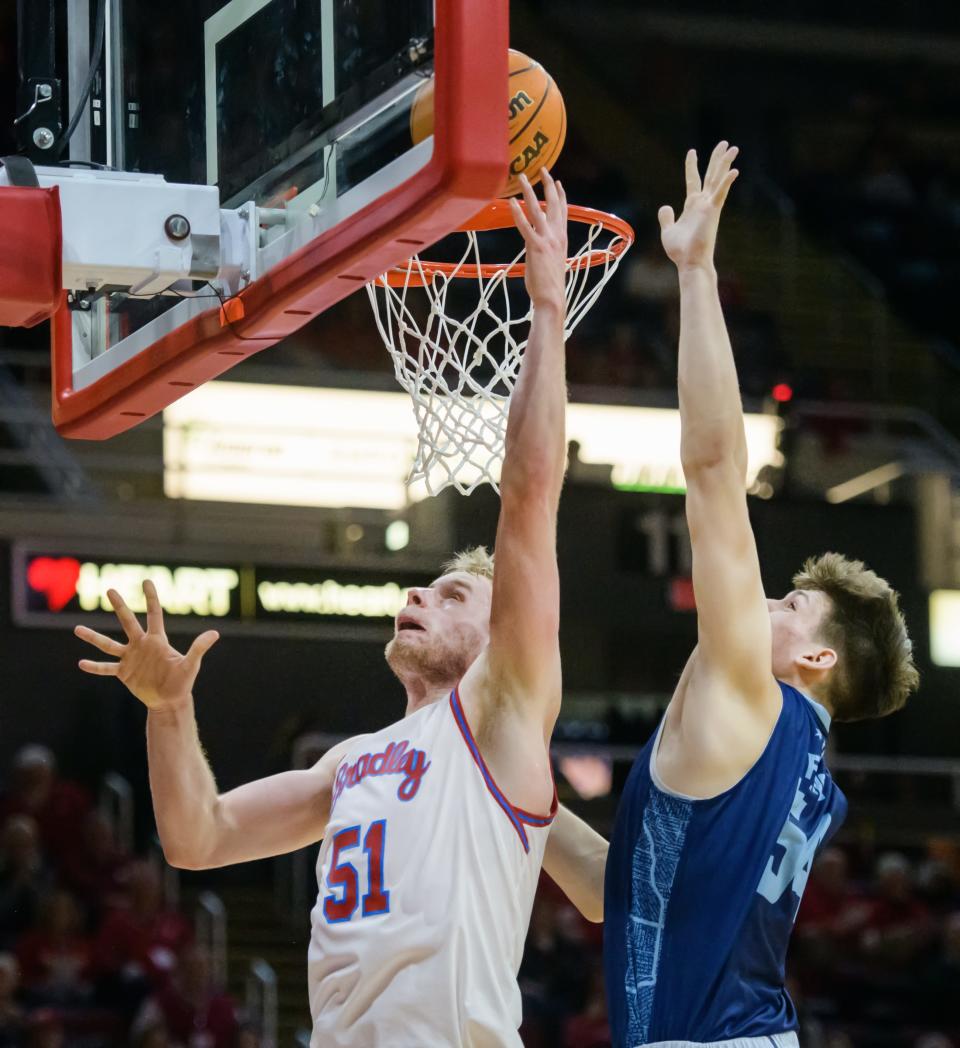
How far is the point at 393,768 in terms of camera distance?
3688 millimetres

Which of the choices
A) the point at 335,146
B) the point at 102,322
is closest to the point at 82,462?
the point at 102,322

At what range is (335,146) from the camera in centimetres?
339

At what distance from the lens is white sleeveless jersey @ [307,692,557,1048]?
342 cm

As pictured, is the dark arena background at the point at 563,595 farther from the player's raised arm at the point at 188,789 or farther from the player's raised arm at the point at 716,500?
the player's raised arm at the point at 716,500

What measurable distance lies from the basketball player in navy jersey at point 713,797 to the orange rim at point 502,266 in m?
0.60

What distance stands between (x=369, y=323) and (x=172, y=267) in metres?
8.59

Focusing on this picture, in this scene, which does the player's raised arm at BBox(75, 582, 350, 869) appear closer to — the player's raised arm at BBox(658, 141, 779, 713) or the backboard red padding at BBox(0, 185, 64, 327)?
the backboard red padding at BBox(0, 185, 64, 327)

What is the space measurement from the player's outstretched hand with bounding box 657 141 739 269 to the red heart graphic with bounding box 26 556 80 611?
7.90 meters

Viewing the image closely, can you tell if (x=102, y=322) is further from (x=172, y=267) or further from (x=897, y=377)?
(x=897, y=377)

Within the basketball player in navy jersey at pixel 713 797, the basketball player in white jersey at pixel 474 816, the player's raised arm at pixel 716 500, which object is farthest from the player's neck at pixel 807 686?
the basketball player in white jersey at pixel 474 816

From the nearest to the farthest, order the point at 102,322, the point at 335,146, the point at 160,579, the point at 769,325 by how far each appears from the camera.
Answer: the point at 335,146 < the point at 102,322 < the point at 160,579 < the point at 769,325

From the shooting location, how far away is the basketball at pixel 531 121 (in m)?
3.79

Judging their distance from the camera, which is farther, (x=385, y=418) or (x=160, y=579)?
(x=385, y=418)

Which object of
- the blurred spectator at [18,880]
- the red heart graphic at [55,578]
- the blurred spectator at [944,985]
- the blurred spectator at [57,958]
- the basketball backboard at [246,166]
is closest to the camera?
the basketball backboard at [246,166]
